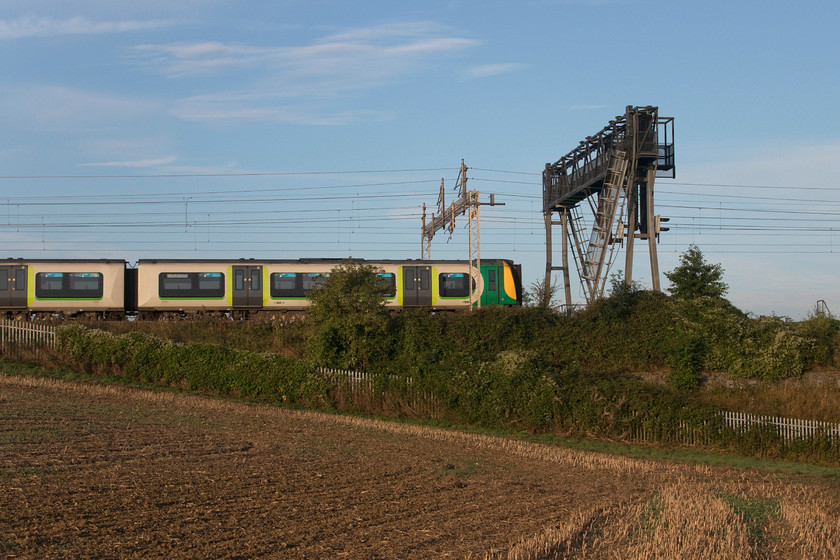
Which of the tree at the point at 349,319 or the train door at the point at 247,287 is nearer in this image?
the tree at the point at 349,319

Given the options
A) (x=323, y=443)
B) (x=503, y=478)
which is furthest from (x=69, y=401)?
(x=503, y=478)

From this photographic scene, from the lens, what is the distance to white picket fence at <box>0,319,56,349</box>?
29.3 meters

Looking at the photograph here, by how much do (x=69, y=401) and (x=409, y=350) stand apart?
37.8 ft

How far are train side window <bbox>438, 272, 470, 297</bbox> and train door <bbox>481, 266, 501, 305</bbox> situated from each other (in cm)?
83

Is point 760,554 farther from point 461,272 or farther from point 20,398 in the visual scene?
point 461,272

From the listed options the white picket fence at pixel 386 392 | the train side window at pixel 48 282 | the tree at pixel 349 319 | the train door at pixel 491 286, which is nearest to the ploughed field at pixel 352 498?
the white picket fence at pixel 386 392

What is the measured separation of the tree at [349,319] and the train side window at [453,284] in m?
7.28

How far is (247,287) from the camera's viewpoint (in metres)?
35.1

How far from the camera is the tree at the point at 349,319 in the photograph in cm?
2773

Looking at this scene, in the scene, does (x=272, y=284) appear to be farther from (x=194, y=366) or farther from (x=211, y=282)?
(x=194, y=366)

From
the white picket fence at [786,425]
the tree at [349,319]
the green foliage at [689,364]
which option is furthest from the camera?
the tree at [349,319]

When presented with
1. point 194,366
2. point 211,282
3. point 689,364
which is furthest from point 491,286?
point 194,366

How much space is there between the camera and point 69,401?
21.2 metres

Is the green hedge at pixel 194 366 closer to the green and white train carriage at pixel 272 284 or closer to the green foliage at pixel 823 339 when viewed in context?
the green and white train carriage at pixel 272 284
